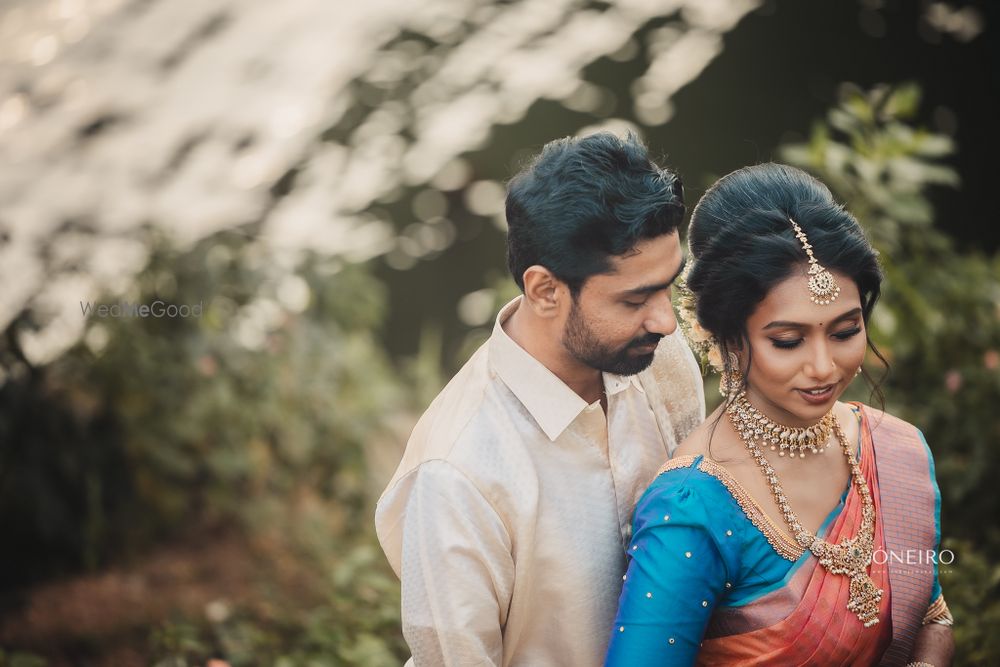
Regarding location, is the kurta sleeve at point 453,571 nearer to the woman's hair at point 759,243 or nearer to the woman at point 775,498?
the woman at point 775,498

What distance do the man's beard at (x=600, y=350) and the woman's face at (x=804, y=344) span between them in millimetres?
238

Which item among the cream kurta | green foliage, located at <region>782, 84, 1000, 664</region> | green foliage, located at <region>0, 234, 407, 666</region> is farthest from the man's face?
green foliage, located at <region>0, 234, 407, 666</region>

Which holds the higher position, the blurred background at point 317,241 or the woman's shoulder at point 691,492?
the woman's shoulder at point 691,492

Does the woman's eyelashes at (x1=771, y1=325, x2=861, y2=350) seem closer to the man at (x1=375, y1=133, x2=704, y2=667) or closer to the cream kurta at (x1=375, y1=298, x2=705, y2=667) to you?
the man at (x1=375, y1=133, x2=704, y2=667)

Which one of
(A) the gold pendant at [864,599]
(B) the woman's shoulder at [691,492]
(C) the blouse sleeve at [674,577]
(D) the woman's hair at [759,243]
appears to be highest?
(D) the woman's hair at [759,243]

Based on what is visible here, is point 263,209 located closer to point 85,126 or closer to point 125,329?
point 85,126

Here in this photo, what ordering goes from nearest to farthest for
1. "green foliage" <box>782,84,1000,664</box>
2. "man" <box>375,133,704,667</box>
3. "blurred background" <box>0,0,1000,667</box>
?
1. "man" <box>375,133,704,667</box>
2. "green foliage" <box>782,84,1000,664</box>
3. "blurred background" <box>0,0,1000,667</box>

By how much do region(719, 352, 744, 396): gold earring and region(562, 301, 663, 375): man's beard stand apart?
6.0 inches

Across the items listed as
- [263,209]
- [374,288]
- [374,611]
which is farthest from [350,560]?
[263,209]

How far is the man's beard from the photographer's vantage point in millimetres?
1958

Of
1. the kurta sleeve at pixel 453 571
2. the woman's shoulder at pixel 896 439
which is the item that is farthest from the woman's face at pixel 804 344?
the kurta sleeve at pixel 453 571

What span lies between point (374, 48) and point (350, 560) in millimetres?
2844

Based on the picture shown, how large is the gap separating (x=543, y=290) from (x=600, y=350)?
0.18 meters

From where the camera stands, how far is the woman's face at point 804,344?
1764mm
